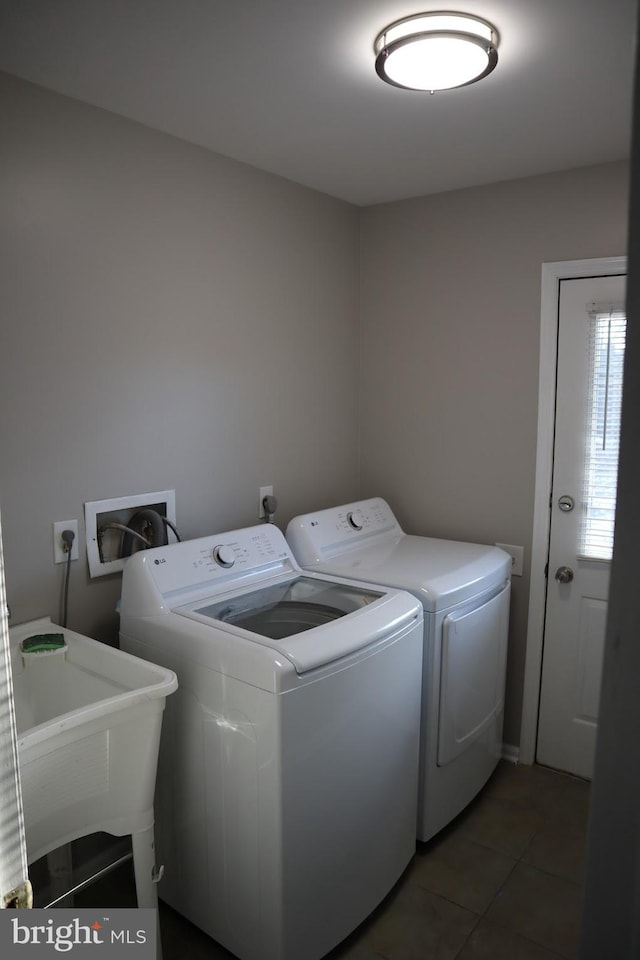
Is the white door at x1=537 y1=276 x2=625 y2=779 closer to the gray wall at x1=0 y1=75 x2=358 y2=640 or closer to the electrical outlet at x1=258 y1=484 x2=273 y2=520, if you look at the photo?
the gray wall at x1=0 y1=75 x2=358 y2=640

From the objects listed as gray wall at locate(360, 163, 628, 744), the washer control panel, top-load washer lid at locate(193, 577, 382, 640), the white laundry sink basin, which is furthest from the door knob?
the white laundry sink basin

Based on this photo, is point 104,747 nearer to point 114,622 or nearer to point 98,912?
point 98,912

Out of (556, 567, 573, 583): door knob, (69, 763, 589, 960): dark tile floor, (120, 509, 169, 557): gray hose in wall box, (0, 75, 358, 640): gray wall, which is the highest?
(0, 75, 358, 640): gray wall

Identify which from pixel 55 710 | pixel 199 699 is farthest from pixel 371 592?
pixel 55 710

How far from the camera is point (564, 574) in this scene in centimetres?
271

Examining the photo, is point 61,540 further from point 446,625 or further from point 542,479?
point 542,479

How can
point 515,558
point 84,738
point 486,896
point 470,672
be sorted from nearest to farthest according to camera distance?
1. point 84,738
2. point 486,896
3. point 470,672
4. point 515,558

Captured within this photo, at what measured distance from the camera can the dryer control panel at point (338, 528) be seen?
8.40 ft

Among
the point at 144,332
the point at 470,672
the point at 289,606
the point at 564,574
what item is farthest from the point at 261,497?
the point at 564,574

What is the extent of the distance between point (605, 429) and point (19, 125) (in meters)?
2.22

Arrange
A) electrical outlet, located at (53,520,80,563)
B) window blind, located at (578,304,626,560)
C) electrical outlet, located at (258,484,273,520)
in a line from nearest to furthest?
electrical outlet, located at (53,520,80,563) → window blind, located at (578,304,626,560) → electrical outlet, located at (258,484,273,520)

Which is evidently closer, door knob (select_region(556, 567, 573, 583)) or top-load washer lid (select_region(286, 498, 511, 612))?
top-load washer lid (select_region(286, 498, 511, 612))

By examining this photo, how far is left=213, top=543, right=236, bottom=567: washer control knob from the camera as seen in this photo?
86.4 inches

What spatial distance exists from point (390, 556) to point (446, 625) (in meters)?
0.48
